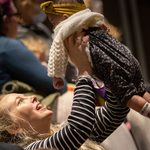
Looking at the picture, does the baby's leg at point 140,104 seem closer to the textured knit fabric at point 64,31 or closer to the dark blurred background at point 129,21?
the textured knit fabric at point 64,31

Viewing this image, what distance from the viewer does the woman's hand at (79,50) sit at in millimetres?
1674

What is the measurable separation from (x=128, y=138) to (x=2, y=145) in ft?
2.35

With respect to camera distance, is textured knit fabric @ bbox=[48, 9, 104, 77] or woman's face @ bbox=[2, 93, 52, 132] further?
woman's face @ bbox=[2, 93, 52, 132]

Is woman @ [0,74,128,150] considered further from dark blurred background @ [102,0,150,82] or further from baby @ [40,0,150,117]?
dark blurred background @ [102,0,150,82]

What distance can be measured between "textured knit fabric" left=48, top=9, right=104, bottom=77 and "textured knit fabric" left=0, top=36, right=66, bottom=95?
36.8 inches

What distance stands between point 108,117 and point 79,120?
0.16 m

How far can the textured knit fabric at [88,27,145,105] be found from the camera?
1.61 metres

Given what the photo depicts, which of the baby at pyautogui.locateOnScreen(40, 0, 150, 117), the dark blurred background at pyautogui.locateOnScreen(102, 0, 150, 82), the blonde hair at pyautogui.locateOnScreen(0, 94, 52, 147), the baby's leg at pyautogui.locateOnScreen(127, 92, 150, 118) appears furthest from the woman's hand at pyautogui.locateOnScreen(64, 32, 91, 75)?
the dark blurred background at pyautogui.locateOnScreen(102, 0, 150, 82)

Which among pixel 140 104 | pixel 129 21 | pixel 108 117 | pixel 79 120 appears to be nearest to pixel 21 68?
pixel 108 117

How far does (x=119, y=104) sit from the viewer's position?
168 cm

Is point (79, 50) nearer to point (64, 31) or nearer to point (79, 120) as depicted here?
point (64, 31)

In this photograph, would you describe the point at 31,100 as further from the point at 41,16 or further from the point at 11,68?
the point at 41,16

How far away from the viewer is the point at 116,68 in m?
→ 1.61

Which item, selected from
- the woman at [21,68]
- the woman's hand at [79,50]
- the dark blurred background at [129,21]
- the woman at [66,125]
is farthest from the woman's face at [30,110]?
the dark blurred background at [129,21]
